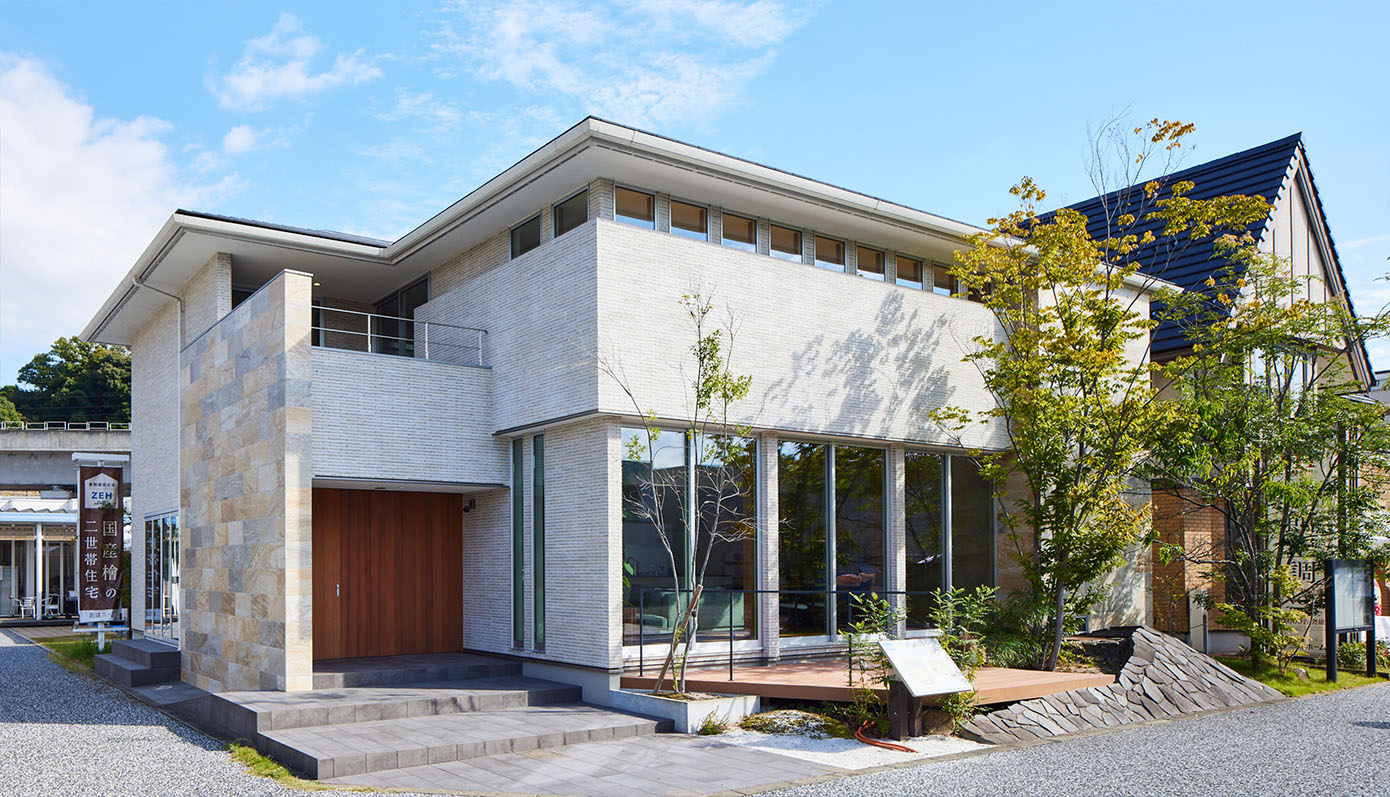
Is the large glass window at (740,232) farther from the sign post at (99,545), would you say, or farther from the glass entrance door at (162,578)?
the sign post at (99,545)

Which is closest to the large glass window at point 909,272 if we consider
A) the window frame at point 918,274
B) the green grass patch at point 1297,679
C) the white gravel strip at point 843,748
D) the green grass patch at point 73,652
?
the window frame at point 918,274

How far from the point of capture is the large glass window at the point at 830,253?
15359mm

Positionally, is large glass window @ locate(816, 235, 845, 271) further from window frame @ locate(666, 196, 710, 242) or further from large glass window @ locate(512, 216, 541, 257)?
large glass window @ locate(512, 216, 541, 257)

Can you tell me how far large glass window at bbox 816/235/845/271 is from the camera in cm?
1536

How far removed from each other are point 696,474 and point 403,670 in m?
4.41

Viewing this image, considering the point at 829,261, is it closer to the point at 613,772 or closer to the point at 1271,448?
the point at 1271,448

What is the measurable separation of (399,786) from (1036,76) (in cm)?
958

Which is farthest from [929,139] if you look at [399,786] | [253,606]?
[253,606]

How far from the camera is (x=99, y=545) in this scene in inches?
802

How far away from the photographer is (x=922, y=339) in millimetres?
15945

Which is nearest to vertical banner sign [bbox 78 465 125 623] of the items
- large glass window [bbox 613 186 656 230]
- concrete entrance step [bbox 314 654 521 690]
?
concrete entrance step [bbox 314 654 521 690]

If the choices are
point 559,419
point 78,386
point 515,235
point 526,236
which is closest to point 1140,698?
point 559,419

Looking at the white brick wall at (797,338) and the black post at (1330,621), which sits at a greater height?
the white brick wall at (797,338)

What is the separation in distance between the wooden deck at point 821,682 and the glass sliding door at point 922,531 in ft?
8.74
